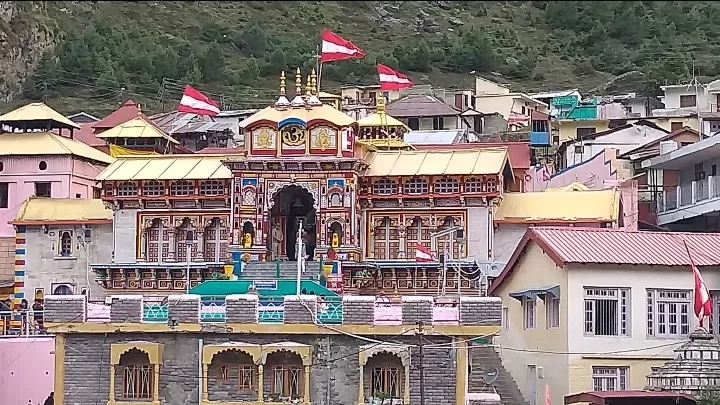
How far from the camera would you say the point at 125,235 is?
169 feet

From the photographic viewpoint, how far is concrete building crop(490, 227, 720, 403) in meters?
40.0

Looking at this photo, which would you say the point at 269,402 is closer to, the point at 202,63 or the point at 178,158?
the point at 178,158

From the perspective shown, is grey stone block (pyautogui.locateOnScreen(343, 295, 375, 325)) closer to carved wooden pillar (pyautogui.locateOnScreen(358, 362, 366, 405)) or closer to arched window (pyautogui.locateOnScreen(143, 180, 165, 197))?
carved wooden pillar (pyautogui.locateOnScreen(358, 362, 366, 405))

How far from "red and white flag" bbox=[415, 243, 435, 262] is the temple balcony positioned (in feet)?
30.6

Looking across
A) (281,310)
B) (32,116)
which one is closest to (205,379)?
(281,310)

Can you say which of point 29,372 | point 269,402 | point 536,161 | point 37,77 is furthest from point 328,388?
point 37,77

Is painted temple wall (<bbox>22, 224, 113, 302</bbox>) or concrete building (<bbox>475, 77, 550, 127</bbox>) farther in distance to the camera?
concrete building (<bbox>475, 77, 550, 127</bbox>)

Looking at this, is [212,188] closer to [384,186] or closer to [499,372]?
[384,186]

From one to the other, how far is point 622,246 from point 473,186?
9.03 meters

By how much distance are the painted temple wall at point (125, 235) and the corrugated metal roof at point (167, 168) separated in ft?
4.18

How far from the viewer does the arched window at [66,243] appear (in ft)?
173

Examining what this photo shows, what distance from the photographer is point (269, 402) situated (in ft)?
124

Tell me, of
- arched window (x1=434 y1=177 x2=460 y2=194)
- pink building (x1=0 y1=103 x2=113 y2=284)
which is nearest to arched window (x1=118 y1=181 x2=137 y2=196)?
pink building (x1=0 y1=103 x2=113 y2=284)

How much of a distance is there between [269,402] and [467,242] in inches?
541
